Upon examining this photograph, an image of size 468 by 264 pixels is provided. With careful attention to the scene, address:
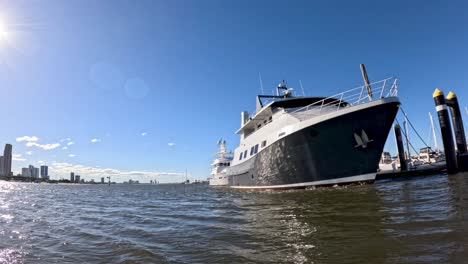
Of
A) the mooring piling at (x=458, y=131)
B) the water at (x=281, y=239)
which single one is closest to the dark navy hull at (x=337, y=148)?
the water at (x=281, y=239)

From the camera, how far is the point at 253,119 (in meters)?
23.3

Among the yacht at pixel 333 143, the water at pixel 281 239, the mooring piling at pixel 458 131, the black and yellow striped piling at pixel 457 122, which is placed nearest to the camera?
the water at pixel 281 239

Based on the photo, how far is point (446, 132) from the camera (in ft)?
69.9

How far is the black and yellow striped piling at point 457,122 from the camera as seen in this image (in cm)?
2257

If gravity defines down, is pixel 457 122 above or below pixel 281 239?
above

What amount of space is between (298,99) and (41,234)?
1652 centimetres

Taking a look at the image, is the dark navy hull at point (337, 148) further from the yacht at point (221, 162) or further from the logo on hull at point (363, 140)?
the yacht at point (221, 162)

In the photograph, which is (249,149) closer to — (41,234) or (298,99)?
(298,99)

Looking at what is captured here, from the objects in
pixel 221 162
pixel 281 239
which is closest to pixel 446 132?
pixel 281 239

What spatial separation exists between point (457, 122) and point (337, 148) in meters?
14.8

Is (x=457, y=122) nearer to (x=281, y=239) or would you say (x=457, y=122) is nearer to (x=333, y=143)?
(x=333, y=143)

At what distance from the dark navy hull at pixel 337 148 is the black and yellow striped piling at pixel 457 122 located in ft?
40.0

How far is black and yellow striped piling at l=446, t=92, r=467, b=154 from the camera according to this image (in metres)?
22.6

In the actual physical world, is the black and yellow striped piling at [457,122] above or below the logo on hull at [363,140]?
above
